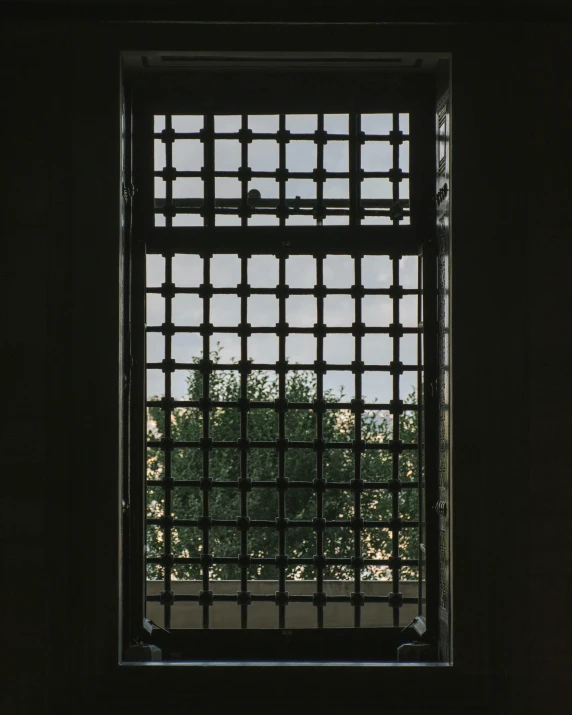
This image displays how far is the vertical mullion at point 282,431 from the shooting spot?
3012 millimetres

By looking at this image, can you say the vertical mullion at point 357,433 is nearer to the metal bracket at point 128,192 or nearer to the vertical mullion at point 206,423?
the vertical mullion at point 206,423

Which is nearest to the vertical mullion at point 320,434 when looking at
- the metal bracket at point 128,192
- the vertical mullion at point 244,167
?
the vertical mullion at point 244,167

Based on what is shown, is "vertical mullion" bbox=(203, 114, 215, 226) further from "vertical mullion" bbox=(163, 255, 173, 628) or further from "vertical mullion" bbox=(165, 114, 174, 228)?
"vertical mullion" bbox=(163, 255, 173, 628)

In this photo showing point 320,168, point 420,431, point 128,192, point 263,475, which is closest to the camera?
point 128,192

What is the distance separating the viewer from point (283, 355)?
307cm

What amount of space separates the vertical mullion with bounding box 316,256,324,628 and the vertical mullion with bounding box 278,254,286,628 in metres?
0.17
